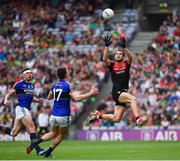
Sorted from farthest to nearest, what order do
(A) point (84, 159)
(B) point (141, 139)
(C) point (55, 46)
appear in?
(C) point (55, 46) → (B) point (141, 139) → (A) point (84, 159)

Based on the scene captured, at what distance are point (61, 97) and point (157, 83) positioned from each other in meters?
16.8

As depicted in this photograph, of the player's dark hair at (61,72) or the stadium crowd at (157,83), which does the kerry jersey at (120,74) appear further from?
the stadium crowd at (157,83)

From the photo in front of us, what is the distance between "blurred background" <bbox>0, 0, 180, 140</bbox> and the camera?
3528 centimetres

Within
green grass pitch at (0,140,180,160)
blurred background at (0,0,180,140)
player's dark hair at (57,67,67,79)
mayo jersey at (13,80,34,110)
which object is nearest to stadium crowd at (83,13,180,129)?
blurred background at (0,0,180,140)

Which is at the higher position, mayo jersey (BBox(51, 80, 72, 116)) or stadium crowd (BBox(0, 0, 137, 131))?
stadium crowd (BBox(0, 0, 137, 131))

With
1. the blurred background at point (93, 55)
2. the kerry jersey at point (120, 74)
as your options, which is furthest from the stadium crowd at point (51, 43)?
the kerry jersey at point (120, 74)

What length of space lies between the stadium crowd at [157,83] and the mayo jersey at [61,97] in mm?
14271

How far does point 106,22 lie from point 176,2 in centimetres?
492

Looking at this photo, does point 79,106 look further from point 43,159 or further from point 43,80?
point 43,159

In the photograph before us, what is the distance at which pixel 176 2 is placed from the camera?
45.4 m

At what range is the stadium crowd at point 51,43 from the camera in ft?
128

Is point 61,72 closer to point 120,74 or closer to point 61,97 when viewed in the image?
point 61,97

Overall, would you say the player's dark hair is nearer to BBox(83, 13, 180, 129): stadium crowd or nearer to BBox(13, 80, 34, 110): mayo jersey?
BBox(13, 80, 34, 110): mayo jersey

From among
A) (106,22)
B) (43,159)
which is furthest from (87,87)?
(43,159)
